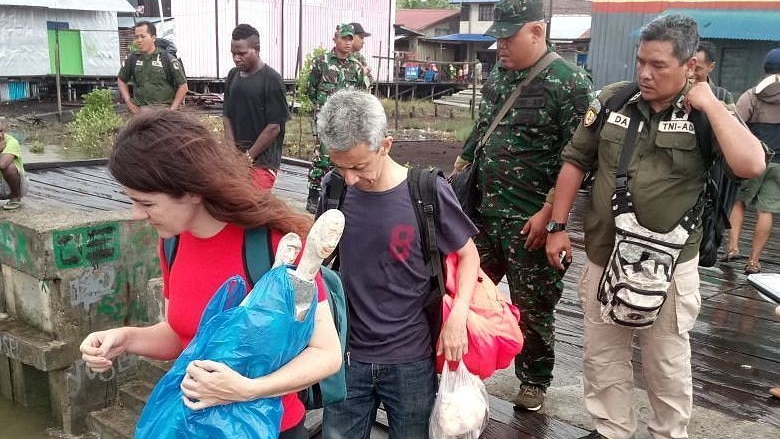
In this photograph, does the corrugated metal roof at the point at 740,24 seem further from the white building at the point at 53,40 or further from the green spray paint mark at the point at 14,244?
the white building at the point at 53,40

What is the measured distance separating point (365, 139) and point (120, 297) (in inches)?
125

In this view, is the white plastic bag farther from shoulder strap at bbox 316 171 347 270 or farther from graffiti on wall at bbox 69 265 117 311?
graffiti on wall at bbox 69 265 117 311

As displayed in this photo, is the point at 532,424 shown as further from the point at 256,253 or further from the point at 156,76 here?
the point at 156,76

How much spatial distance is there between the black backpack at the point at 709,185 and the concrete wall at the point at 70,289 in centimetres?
272

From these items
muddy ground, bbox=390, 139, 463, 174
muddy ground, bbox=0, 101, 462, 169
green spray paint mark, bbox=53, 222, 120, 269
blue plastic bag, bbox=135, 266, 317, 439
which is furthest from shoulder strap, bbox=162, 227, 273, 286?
muddy ground, bbox=390, 139, 463, 174

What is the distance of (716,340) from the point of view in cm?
444

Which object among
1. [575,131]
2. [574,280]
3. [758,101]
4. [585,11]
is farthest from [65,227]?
[585,11]

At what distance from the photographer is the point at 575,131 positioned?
9.76 feet

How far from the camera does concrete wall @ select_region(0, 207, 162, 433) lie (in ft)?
14.1

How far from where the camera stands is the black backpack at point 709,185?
2541mm

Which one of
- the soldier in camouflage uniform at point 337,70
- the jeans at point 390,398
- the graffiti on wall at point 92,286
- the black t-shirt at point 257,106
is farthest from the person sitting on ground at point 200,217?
the soldier in camouflage uniform at point 337,70

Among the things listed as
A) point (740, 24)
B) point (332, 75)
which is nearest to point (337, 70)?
point (332, 75)

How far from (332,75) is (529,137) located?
12.5 ft

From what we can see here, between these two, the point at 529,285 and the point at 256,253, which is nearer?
the point at 256,253
